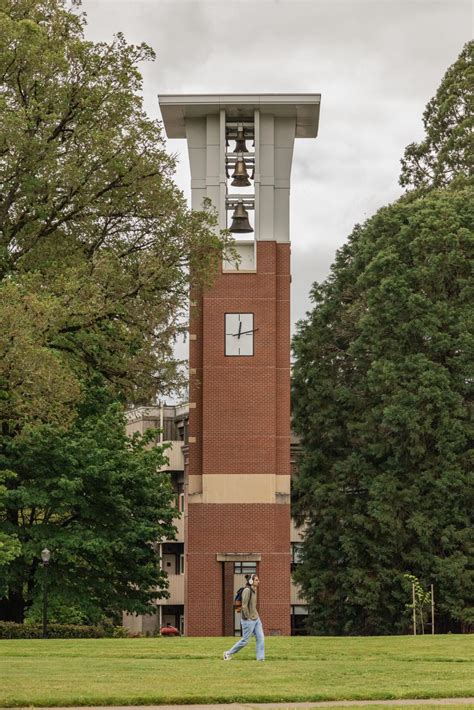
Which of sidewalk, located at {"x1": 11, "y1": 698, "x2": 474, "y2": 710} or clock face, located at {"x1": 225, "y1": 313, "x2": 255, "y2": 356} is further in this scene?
clock face, located at {"x1": 225, "y1": 313, "x2": 255, "y2": 356}

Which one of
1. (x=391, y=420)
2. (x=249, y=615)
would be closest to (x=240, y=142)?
(x=391, y=420)

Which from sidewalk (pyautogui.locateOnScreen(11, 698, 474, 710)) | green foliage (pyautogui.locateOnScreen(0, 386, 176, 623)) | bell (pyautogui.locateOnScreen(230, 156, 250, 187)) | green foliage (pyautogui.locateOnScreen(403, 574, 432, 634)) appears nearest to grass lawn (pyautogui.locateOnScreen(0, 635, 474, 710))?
sidewalk (pyautogui.locateOnScreen(11, 698, 474, 710))

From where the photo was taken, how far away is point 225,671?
798 inches

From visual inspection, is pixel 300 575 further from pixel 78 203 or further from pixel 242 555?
pixel 78 203

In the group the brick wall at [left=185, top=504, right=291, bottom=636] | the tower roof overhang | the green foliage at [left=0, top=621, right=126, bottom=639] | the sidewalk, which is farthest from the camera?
the tower roof overhang

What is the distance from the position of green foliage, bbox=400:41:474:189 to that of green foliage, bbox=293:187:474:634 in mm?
3850

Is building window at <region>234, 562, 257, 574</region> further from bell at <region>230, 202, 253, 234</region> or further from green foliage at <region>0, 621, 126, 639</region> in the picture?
bell at <region>230, 202, 253, 234</region>

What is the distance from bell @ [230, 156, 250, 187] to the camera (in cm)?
4228

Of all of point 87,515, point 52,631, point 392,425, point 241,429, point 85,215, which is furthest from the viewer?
point 392,425

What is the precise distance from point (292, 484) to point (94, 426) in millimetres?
13835

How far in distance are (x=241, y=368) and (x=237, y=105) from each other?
313 inches

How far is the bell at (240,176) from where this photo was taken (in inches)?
1665

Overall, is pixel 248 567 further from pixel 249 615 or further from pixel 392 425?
pixel 249 615

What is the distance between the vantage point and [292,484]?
48.7 meters
